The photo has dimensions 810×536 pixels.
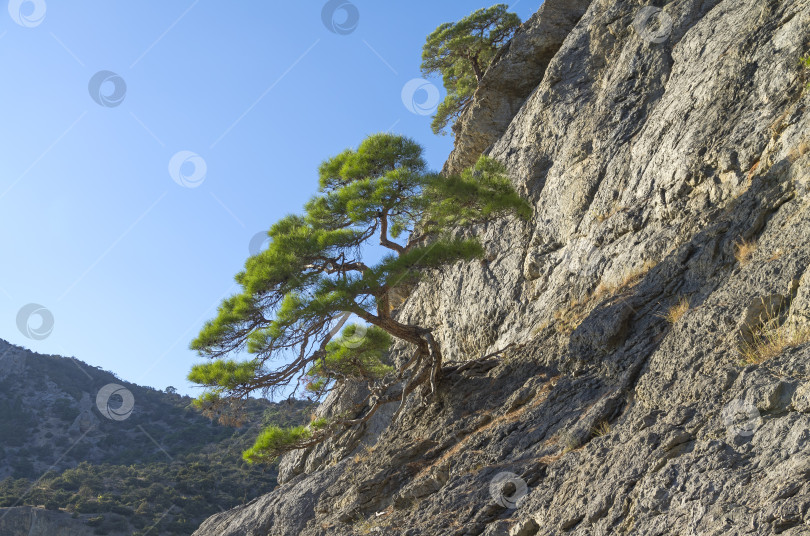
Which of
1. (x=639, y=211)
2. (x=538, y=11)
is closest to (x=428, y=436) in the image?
(x=639, y=211)

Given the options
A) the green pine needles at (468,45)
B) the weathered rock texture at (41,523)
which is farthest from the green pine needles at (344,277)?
the weathered rock texture at (41,523)

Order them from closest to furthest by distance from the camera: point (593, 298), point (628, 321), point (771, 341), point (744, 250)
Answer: point (771, 341) → point (744, 250) → point (628, 321) → point (593, 298)

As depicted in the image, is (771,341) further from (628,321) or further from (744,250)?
(628,321)

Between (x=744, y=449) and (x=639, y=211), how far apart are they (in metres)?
6.02

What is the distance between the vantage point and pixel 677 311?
763 cm

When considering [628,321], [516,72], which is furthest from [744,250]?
[516,72]

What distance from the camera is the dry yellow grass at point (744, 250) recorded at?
23.9ft

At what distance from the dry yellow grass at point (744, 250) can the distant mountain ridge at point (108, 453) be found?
1585 cm

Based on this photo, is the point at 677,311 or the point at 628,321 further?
the point at 628,321

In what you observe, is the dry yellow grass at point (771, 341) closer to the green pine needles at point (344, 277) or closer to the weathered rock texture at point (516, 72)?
the green pine needles at point (344, 277)

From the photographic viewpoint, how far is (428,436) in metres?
10.1

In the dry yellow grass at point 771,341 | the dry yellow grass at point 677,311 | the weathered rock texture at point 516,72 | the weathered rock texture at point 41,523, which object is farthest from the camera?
the weathered rock texture at point 41,523

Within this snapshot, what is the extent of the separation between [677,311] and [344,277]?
5.14 metres

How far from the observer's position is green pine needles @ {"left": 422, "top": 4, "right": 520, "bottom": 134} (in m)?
Answer: 20.4
